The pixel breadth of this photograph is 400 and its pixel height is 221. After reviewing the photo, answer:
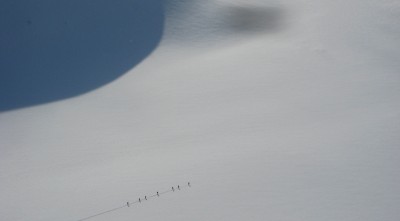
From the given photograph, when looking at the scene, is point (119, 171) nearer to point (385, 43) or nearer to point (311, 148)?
point (311, 148)

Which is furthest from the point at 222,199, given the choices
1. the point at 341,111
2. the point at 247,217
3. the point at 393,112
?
the point at 393,112

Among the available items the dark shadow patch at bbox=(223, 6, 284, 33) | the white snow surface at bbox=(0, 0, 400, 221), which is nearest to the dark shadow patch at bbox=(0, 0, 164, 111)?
the white snow surface at bbox=(0, 0, 400, 221)

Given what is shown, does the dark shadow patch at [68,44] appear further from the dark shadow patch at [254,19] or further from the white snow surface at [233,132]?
the dark shadow patch at [254,19]

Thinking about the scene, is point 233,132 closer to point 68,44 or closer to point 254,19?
point 254,19

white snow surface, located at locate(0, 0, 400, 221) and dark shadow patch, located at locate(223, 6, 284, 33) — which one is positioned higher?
dark shadow patch, located at locate(223, 6, 284, 33)

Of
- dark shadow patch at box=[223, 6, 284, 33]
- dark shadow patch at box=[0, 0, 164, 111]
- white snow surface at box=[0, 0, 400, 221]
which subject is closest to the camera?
white snow surface at box=[0, 0, 400, 221]

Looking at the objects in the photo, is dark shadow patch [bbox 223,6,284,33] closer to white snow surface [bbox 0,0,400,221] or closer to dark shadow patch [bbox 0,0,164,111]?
white snow surface [bbox 0,0,400,221]

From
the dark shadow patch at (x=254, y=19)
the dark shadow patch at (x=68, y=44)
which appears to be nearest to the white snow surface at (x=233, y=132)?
the dark shadow patch at (x=254, y=19)
